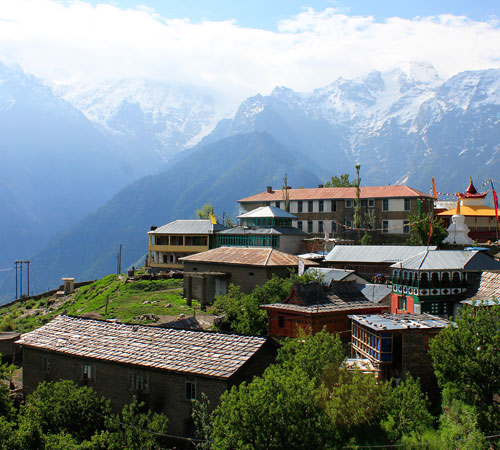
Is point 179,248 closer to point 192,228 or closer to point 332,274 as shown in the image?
point 192,228

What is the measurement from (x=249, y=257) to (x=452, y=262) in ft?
75.5

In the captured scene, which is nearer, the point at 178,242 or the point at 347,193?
the point at 347,193

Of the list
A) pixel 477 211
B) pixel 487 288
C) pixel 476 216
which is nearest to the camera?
pixel 487 288

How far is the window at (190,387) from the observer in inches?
1014

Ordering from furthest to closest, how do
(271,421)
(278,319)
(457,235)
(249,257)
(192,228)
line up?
(192,228) < (457,235) < (249,257) < (278,319) < (271,421)

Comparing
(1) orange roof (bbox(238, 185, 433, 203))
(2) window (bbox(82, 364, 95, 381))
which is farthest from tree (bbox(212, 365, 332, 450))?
(1) orange roof (bbox(238, 185, 433, 203))

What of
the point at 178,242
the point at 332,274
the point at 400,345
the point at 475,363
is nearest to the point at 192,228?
the point at 178,242

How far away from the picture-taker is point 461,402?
24.5 meters

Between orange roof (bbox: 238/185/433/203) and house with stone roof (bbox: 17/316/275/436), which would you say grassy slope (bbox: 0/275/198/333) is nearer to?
house with stone roof (bbox: 17/316/275/436)

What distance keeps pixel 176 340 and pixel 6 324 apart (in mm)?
36198

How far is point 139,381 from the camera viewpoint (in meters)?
27.6

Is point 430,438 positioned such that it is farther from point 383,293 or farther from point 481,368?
point 383,293

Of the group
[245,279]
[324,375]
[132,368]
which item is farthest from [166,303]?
[324,375]

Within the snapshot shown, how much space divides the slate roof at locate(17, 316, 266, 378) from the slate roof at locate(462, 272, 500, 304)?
1639 cm
